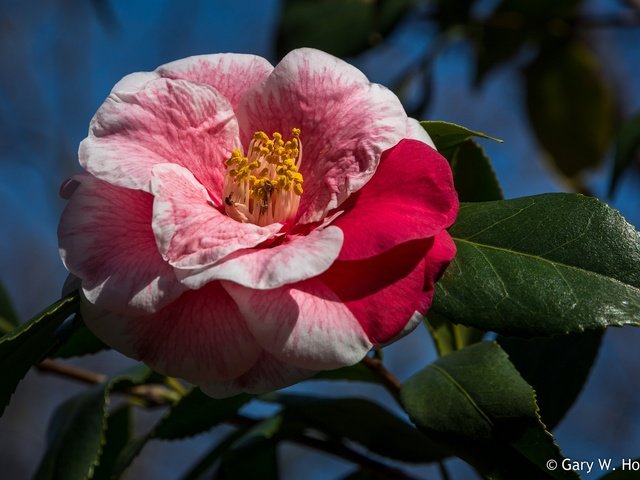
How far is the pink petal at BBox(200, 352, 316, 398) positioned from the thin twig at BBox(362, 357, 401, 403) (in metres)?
0.19

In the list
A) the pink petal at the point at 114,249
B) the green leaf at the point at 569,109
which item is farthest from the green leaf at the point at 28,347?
the green leaf at the point at 569,109

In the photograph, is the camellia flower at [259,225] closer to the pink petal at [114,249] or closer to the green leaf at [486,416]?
the pink petal at [114,249]

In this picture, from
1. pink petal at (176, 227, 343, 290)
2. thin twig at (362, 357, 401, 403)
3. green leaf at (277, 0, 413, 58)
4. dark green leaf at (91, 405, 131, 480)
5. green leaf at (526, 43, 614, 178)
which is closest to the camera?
pink petal at (176, 227, 343, 290)

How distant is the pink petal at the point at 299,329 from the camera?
0.58 m

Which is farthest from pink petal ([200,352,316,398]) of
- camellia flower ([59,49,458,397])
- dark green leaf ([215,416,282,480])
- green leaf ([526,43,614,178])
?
green leaf ([526,43,614,178])

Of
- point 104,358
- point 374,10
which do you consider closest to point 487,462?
point 374,10

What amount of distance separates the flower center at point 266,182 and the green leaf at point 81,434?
0.90 ft

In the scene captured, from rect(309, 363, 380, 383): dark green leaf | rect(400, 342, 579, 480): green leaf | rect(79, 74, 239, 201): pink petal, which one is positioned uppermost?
rect(79, 74, 239, 201): pink petal

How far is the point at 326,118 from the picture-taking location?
0.70 m

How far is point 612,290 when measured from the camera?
2.15ft

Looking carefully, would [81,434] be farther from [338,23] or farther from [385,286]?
[338,23]

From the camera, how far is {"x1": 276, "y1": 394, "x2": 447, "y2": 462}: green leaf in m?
0.98

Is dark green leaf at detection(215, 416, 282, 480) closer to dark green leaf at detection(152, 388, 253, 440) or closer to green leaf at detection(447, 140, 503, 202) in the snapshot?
dark green leaf at detection(152, 388, 253, 440)

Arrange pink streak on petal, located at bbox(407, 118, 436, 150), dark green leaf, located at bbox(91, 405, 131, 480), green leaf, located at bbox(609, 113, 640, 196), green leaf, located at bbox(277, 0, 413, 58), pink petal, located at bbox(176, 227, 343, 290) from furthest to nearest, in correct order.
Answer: green leaf, located at bbox(277, 0, 413, 58) < green leaf, located at bbox(609, 113, 640, 196) < dark green leaf, located at bbox(91, 405, 131, 480) < pink streak on petal, located at bbox(407, 118, 436, 150) < pink petal, located at bbox(176, 227, 343, 290)
